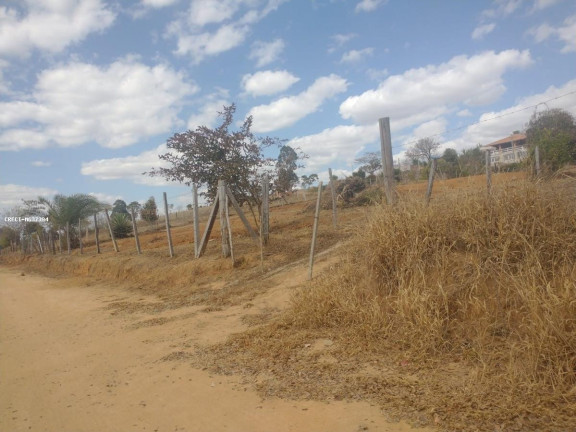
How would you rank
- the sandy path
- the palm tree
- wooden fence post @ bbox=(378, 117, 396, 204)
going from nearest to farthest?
the sandy path < wooden fence post @ bbox=(378, 117, 396, 204) < the palm tree

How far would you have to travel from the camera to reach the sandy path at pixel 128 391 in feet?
11.4

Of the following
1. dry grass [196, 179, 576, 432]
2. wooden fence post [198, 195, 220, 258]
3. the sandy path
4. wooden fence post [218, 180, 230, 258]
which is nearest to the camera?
dry grass [196, 179, 576, 432]

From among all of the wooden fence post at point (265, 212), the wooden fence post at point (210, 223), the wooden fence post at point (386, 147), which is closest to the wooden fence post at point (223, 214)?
the wooden fence post at point (210, 223)

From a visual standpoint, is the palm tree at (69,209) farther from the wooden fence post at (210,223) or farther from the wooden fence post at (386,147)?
the wooden fence post at (386,147)

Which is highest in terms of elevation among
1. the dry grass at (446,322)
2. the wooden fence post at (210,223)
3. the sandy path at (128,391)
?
the wooden fence post at (210,223)

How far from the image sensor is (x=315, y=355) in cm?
463

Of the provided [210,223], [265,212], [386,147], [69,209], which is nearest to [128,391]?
[386,147]

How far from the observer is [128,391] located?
14.3ft

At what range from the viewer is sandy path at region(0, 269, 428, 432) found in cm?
346

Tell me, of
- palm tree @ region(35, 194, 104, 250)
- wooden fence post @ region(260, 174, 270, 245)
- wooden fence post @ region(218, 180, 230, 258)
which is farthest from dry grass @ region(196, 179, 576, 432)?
palm tree @ region(35, 194, 104, 250)

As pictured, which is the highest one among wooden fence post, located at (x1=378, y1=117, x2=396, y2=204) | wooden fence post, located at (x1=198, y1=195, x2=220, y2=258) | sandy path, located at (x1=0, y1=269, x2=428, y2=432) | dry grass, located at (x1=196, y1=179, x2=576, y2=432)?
wooden fence post, located at (x1=378, y1=117, x2=396, y2=204)

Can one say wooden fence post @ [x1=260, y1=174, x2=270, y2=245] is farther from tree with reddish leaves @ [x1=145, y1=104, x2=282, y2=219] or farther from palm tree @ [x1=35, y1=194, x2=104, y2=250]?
palm tree @ [x1=35, y1=194, x2=104, y2=250]

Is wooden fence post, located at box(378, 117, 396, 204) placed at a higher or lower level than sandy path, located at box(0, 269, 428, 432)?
higher

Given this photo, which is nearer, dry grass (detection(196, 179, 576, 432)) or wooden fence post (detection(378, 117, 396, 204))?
dry grass (detection(196, 179, 576, 432))
